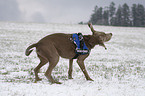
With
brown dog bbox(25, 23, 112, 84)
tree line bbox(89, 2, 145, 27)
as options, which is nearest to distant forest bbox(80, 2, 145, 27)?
tree line bbox(89, 2, 145, 27)

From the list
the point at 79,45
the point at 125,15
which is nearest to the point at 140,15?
the point at 125,15

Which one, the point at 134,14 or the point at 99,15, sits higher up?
the point at 99,15

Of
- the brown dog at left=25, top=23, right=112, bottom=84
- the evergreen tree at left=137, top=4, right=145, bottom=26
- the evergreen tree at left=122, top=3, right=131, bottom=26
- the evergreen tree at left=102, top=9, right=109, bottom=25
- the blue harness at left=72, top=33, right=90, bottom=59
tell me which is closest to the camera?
the brown dog at left=25, top=23, right=112, bottom=84

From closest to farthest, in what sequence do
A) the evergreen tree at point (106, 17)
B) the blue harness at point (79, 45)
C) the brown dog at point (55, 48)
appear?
1. the brown dog at point (55, 48)
2. the blue harness at point (79, 45)
3. the evergreen tree at point (106, 17)

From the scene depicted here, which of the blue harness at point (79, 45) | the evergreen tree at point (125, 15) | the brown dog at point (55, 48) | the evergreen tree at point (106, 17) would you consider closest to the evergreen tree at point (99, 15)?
the evergreen tree at point (106, 17)

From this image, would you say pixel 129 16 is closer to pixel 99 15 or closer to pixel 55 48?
pixel 99 15

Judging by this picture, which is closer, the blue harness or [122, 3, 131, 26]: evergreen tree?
the blue harness

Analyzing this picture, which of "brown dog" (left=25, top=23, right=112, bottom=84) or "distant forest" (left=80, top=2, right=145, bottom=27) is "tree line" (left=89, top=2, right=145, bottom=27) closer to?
"distant forest" (left=80, top=2, right=145, bottom=27)

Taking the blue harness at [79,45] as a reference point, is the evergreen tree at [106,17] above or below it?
above

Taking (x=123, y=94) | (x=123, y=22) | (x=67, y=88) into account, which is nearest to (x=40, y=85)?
(x=67, y=88)

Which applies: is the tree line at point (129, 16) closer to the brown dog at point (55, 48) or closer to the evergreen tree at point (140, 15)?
the evergreen tree at point (140, 15)

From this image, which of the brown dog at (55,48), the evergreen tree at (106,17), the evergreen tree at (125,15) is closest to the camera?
the brown dog at (55,48)

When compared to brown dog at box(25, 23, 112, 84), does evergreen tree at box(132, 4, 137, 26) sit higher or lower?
higher

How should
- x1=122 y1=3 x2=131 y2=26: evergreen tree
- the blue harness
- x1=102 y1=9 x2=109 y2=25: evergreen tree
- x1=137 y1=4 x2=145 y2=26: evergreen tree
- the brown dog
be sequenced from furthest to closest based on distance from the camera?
x1=102 y1=9 x2=109 y2=25: evergreen tree → x1=122 y1=3 x2=131 y2=26: evergreen tree → x1=137 y1=4 x2=145 y2=26: evergreen tree → the blue harness → the brown dog
